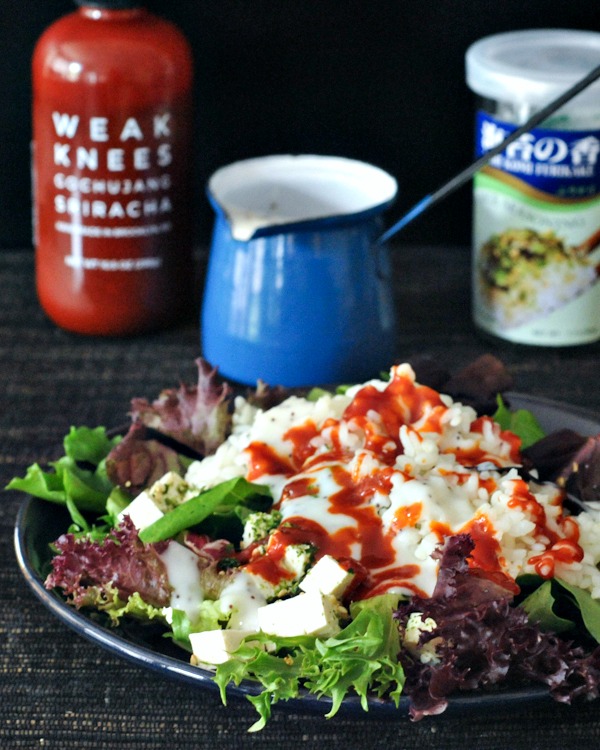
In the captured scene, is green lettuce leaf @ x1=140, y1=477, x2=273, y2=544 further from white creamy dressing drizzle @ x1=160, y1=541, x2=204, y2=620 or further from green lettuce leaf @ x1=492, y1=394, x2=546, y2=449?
green lettuce leaf @ x1=492, y1=394, x2=546, y2=449

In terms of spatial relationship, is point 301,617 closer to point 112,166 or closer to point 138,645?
point 138,645

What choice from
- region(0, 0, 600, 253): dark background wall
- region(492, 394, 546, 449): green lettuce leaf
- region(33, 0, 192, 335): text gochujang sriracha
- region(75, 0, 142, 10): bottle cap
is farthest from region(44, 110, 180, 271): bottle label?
region(492, 394, 546, 449): green lettuce leaf

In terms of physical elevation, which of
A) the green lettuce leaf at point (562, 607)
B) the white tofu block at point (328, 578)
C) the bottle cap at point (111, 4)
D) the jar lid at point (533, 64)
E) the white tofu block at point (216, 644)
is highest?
the bottle cap at point (111, 4)

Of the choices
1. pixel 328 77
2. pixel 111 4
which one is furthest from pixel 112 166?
pixel 328 77

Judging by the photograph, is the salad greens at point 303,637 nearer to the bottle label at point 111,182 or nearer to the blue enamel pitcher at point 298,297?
the blue enamel pitcher at point 298,297

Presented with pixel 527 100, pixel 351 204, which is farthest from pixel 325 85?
pixel 527 100

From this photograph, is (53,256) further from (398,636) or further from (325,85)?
(398,636)

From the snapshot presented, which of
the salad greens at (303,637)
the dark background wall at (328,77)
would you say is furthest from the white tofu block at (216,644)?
the dark background wall at (328,77)
